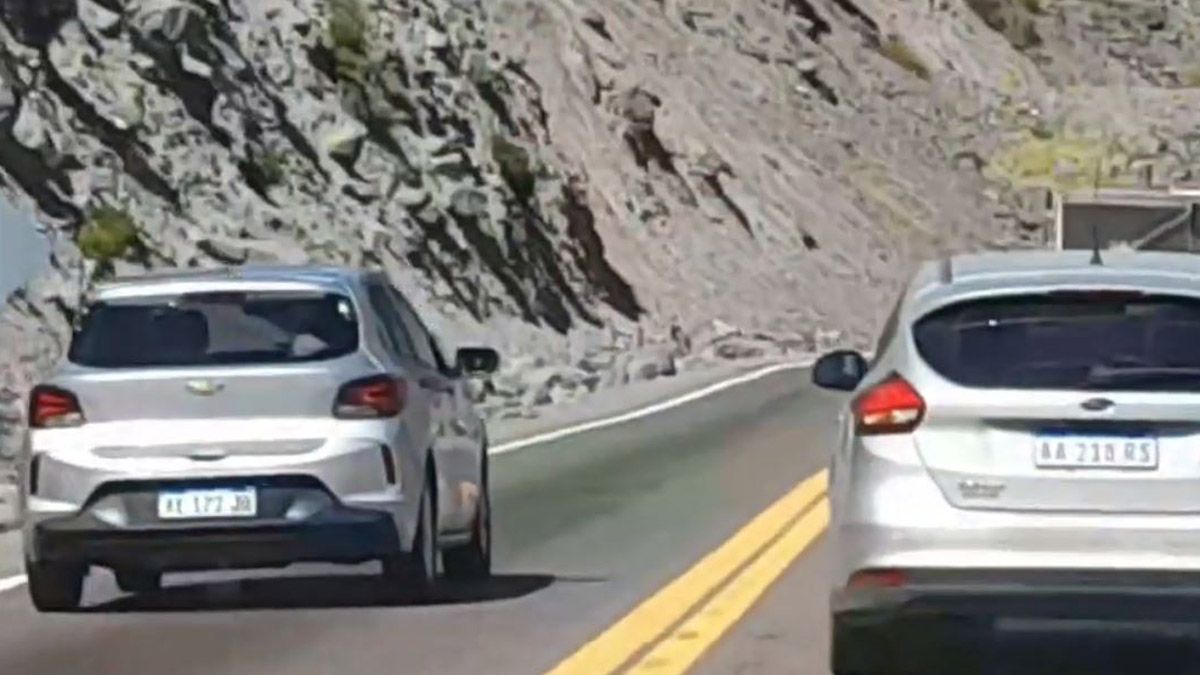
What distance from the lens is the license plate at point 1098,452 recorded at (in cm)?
1120

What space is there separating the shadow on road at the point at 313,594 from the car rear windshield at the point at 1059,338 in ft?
14.7

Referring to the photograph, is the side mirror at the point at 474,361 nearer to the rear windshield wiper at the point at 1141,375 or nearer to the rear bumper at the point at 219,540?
the rear bumper at the point at 219,540

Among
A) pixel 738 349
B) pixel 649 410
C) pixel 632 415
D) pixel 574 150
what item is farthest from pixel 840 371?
pixel 574 150

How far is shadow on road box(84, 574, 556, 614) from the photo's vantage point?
15445 millimetres

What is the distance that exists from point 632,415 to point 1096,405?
22.5 meters

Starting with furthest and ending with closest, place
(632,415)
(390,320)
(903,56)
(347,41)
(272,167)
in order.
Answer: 1. (903,56)
2. (347,41)
3. (272,167)
4. (632,415)
5. (390,320)

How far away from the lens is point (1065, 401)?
11.2m

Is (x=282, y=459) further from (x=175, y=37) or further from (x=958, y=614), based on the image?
(x=175, y=37)

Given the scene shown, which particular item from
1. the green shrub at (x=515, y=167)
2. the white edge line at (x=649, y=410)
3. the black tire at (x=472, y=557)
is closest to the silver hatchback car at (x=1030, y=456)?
the black tire at (x=472, y=557)

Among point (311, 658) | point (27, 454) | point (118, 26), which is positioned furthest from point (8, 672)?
point (118, 26)

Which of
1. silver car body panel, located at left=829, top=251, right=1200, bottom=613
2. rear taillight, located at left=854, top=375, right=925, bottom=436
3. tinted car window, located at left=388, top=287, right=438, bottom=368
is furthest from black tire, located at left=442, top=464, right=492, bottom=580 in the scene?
rear taillight, located at left=854, top=375, right=925, bottom=436

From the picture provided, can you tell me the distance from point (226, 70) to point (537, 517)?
2452cm

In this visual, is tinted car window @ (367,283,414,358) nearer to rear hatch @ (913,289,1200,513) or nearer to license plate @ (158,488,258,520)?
license plate @ (158,488,258,520)

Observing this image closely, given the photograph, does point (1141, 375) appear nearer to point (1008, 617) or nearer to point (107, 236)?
point (1008, 617)
